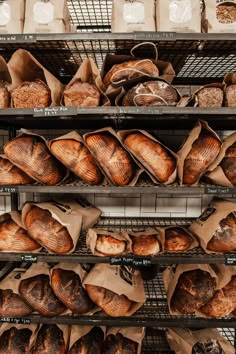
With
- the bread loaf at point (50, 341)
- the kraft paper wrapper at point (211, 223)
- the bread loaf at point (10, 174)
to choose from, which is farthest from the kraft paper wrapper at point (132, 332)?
the bread loaf at point (10, 174)

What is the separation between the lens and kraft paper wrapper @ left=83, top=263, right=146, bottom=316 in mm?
1401

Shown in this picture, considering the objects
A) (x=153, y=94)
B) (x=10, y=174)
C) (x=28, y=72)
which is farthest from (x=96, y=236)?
(x=28, y=72)

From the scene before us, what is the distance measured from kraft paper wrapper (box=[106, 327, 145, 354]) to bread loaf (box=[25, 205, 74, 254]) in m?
0.56

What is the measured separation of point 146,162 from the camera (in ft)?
4.49

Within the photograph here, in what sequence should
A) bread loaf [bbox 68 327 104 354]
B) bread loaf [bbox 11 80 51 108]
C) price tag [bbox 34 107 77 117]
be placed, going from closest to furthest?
1. price tag [bbox 34 107 77 117]
2. bread loaf [bbox 11 80 51 108]
3. bread loaf [bbox 68 327 104 354]

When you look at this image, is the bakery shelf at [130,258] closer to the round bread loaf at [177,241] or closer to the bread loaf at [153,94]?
the round bread loaf at [177,241]

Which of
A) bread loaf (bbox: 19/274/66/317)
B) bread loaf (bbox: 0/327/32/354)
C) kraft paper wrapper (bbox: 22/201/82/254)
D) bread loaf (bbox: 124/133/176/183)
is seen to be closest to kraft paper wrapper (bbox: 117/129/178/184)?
bread loaf (bbox: 124/133/176/183)

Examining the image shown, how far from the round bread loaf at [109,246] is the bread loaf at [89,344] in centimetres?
52

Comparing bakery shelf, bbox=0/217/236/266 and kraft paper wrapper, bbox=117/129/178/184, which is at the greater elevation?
kraft paper wrapper, bbox=117/129/178/184

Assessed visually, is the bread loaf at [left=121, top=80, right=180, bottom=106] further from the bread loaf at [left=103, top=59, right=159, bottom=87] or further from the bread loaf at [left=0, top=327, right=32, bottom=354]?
the bread loaf at [left=0, top=327, right=32, bottom=354]

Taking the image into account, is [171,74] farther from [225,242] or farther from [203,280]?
[203,280]

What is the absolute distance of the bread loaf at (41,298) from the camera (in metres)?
1.45

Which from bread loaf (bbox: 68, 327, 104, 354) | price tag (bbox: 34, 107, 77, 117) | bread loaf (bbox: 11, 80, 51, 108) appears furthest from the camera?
bread loaf (bbox: 68, 327, 104, 354)

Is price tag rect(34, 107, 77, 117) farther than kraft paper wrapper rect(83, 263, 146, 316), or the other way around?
kraft paper wrapper rect(83, 263, 146, 316)
